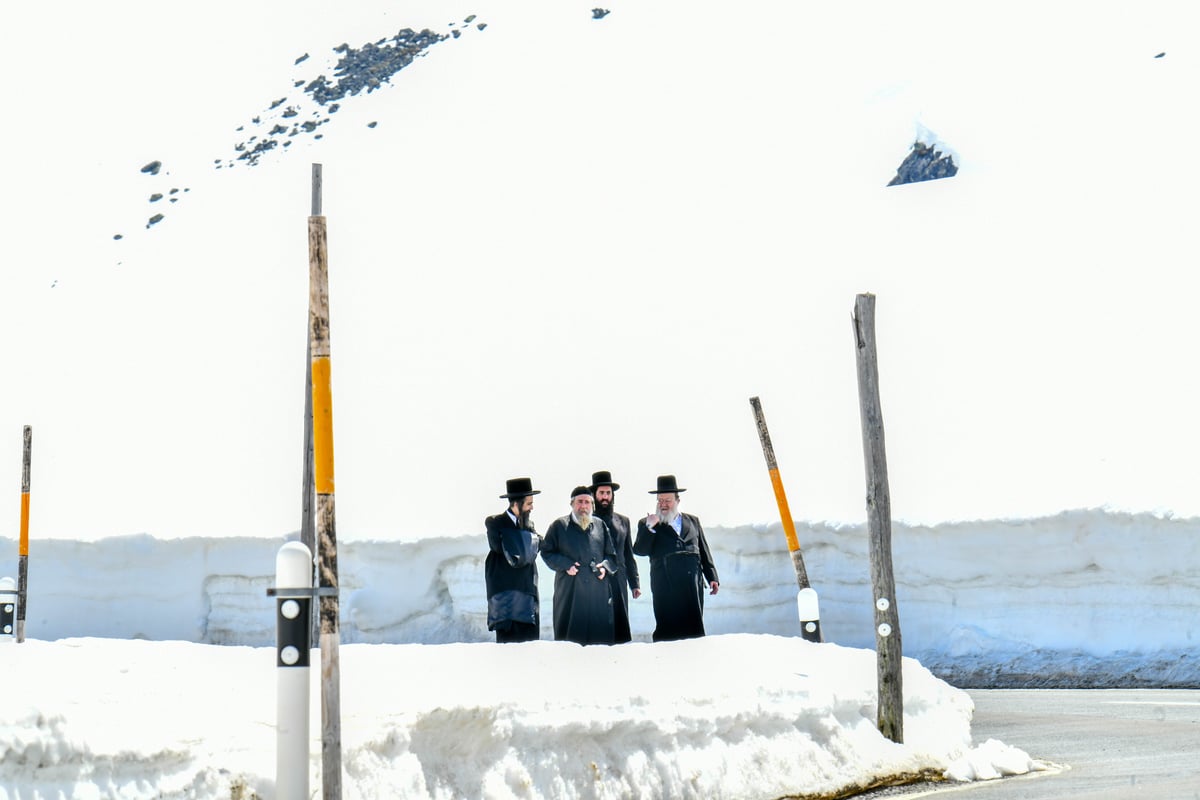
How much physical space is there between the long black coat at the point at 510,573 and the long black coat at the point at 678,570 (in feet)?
4.43

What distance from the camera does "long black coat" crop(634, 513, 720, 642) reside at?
12336mm

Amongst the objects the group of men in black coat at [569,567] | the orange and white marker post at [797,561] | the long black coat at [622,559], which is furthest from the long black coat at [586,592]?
the orange and white marker post at [797,561]

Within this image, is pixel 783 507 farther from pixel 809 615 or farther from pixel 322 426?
pixel 322 426

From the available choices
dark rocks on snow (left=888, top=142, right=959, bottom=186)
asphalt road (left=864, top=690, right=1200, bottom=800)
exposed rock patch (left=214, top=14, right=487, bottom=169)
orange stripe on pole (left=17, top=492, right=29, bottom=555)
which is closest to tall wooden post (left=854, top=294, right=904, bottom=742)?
asphalt road (left=864, top=690, right=1200, bottom=800)

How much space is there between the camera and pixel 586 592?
37.3 feet

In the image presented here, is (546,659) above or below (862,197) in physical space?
below

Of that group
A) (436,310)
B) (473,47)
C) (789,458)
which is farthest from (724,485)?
(473,47)

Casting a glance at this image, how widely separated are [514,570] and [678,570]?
1.63 meters

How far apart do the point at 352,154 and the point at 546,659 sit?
169 feet

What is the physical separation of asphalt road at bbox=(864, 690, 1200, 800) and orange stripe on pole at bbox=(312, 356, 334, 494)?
3.35 meters

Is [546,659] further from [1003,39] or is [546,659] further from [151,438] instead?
[1003,39]

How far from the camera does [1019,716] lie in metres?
11.5

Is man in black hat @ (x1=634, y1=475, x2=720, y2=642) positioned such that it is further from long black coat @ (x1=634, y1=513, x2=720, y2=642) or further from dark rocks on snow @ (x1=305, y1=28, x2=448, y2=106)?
dark rocks on snow @ (x1=305, y1=28, x2=448, y2=106)

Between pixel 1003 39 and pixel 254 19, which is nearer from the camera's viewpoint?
pixel 1003 39
